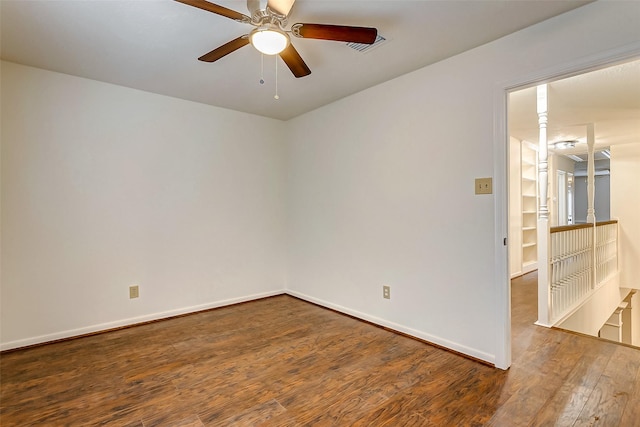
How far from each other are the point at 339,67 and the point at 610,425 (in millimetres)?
2837

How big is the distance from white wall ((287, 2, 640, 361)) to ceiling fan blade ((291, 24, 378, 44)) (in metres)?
1.07

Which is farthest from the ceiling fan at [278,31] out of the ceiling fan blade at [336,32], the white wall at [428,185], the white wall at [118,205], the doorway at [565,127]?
the white wall at [118,205]

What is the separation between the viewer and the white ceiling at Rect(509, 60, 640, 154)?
2840 mm

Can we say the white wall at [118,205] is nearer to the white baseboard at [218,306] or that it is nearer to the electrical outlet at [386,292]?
the white baseboard at [218,306]

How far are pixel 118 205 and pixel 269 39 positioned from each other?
2.28m

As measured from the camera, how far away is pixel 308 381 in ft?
6.73

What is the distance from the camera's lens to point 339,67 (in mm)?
2609

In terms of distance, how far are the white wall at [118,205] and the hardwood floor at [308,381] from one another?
1.27 ft

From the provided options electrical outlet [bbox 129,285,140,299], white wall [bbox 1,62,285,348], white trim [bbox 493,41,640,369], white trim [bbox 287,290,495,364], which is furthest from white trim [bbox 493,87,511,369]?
electrical outlet [bbox 129,285,140,299]

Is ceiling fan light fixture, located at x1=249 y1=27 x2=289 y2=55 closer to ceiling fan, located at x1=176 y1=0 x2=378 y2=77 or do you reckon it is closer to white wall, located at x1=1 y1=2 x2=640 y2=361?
ceiling fan, located at x1=176 y1=0 x2=378 y2=77

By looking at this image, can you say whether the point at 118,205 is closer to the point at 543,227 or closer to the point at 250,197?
the point at 250,197

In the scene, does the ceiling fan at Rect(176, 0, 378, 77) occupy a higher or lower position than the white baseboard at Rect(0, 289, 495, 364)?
higher

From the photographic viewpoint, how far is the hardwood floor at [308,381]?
66.8 inches

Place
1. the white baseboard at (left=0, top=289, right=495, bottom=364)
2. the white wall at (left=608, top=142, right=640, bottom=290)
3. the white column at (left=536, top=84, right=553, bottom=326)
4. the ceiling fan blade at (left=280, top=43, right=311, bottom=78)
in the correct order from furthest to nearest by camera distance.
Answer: the white wall at (left=608, top=142, right=640, bottom=290) → the white column at (left=536, top=84, right=553, bottom=326) → the white baseboard at (left=0, top=289, right=495, bottom=364) → the ceiling fan blade at (left=280, top=43, right=311, bottom=78)
